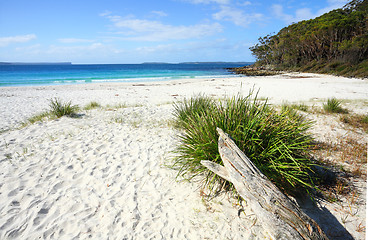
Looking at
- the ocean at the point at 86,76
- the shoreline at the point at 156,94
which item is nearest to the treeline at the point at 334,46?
the shoreline at the point at 156,94

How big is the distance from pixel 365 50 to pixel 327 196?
3696 centimetres

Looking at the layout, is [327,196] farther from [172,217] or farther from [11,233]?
[11,233]

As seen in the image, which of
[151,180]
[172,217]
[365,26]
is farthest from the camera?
[365,26]

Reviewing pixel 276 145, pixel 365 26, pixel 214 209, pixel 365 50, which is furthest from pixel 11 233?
pixel 365 26

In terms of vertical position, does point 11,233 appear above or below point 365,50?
below

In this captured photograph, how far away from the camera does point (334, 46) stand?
3366 centimetres

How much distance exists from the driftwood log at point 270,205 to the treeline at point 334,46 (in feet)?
88.6

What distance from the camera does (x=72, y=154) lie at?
4.14 meters

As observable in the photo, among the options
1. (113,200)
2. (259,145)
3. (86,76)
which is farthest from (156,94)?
(86,76)

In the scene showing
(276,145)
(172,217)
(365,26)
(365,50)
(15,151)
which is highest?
(365,26)

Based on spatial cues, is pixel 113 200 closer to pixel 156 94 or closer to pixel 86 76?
pixel 156 94

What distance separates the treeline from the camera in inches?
1105

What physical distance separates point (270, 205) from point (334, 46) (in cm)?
4267

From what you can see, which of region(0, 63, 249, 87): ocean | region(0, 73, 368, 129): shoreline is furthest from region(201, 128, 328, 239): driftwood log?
region(0, 63, 249, 87): ocean
